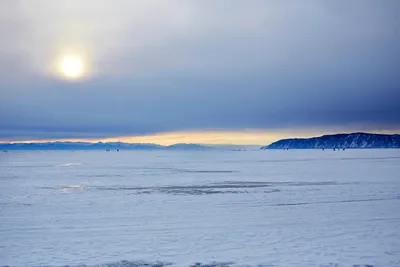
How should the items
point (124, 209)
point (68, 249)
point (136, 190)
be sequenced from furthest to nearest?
point (136, 190)
point (124, 209)
point (68, 249)

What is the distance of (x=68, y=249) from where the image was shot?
36.0 feet

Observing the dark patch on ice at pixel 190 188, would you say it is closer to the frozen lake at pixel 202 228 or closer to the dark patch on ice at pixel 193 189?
the dark patch on ice at pixel 193 189

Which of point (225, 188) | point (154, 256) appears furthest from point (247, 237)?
point (225, 188)

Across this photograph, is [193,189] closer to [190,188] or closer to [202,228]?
[190,188]

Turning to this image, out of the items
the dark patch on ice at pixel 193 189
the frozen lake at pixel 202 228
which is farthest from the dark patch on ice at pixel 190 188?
the frozen lake at pixel 202 228

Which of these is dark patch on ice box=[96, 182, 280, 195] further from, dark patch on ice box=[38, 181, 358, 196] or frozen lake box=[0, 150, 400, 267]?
frozen lake box=[0, 150, 400, 267]

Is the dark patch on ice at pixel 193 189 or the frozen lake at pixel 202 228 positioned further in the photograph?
the dark patch on ice at pixel 193 189

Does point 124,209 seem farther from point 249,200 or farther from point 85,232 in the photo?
point 249,200

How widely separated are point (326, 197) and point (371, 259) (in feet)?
37.0

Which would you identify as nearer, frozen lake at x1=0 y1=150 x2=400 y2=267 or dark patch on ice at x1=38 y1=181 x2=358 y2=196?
frozen lake at x1=0 y1=150 x2=400 y2=267

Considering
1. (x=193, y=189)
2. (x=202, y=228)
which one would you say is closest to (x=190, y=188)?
(x=193, y=189)

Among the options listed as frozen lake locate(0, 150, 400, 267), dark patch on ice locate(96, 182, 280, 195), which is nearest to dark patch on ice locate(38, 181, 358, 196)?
dark patch on ice locate(96, 182, 280, 195)

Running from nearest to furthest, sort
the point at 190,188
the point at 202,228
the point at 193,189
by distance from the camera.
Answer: the point at 202,228
the point at 193,189
the point at 190,188

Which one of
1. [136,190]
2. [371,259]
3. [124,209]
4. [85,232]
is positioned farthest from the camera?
[136,190]
